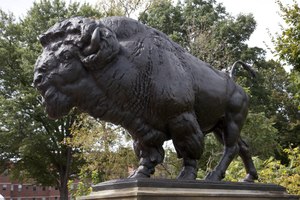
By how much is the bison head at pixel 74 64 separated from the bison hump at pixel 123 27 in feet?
1.04

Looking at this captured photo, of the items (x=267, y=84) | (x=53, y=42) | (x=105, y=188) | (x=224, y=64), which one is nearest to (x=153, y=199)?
(x=105, y=188)

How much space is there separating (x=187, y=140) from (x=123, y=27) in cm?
145

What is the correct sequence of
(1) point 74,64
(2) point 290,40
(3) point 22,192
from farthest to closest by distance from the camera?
(3) point 22,192, (2) point 290,40, (1) point 74,64

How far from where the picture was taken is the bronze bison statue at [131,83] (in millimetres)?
4613

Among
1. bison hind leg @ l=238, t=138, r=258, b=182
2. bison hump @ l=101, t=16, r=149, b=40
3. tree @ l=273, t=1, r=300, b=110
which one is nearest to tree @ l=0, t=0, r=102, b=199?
tree @ l=273, t=1, r=300, b=110

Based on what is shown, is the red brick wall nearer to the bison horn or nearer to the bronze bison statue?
the bronze bison statue

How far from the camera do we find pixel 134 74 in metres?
4.75

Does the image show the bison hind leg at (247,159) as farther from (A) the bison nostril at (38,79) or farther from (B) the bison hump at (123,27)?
(A) the bison nostril at (38,79)

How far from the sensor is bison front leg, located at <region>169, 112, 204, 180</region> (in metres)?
4.98

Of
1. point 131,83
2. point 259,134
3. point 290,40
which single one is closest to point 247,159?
point 131,83

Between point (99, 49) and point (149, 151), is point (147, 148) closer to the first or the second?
point (149, 151)

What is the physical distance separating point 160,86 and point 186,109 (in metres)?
0.43

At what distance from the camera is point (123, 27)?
16.6 ft

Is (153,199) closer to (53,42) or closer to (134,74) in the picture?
(134,74)
